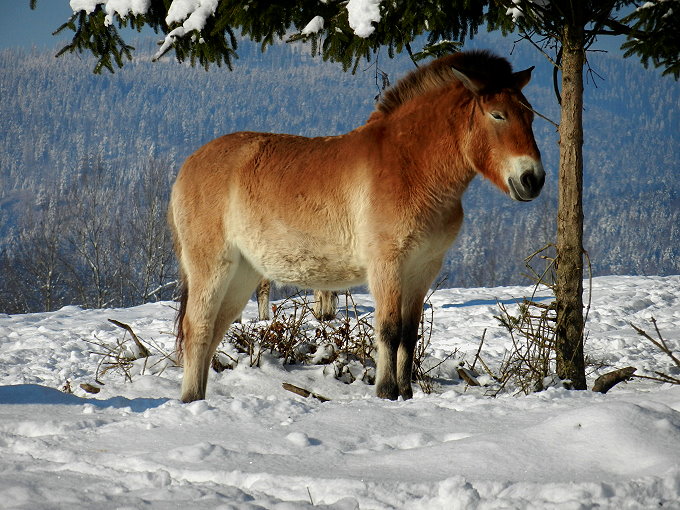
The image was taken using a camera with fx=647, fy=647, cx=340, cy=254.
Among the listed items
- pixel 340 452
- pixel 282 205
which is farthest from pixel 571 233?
pixel 340 452

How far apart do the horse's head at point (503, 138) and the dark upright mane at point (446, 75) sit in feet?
0.11

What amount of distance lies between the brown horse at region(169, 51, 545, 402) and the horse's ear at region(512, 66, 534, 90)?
1 centimetres

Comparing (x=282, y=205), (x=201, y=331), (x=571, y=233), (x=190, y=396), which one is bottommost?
(x=190, y=396)

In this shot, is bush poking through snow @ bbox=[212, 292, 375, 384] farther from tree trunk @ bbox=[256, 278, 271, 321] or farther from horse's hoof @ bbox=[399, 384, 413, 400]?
tree trunk @ bbox=[256, 278, 271, 321]

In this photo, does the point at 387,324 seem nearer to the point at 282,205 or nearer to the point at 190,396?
the point at 282,205

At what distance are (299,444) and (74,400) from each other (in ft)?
5.44

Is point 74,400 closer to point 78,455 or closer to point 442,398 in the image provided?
point 78,455

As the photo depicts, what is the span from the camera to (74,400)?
3.71m

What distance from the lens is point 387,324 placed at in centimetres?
466

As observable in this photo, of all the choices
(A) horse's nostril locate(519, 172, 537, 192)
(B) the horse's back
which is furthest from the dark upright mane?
(A) horse's nostril locate(519, 172, 537, 192)

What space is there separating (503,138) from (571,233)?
1.43m

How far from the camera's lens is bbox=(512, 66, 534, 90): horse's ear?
4844 mm

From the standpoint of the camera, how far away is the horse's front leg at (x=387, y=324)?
181 inches

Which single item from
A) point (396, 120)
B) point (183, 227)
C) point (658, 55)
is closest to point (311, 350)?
point (183, 227)
